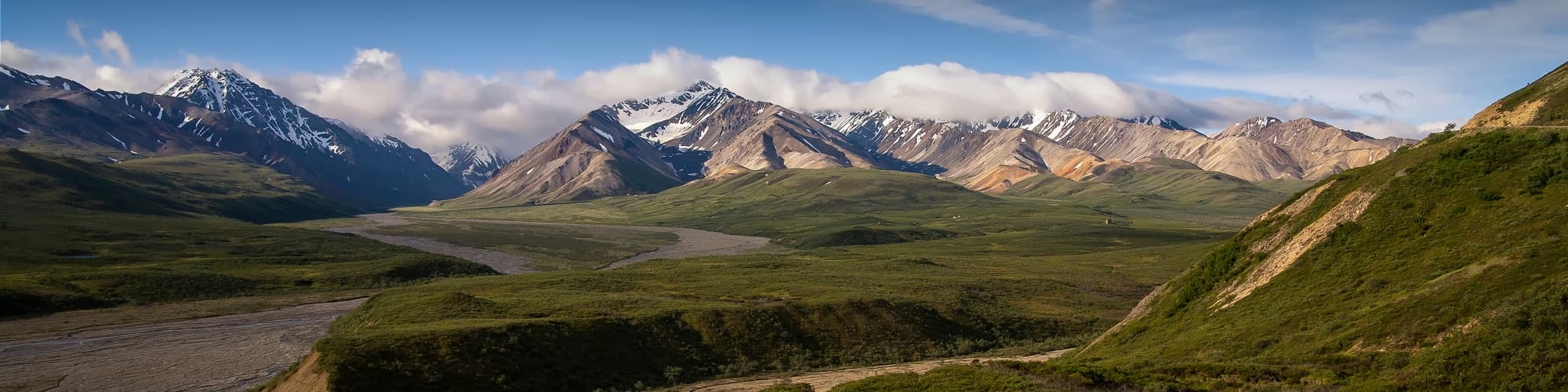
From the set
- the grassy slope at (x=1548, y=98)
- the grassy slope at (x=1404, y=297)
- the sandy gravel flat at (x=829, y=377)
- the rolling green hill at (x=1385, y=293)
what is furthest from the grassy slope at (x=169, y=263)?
the grassy slope at (x=1548, y=98)

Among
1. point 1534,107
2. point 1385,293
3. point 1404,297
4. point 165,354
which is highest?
point 1534,107

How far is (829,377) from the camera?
62.3 m

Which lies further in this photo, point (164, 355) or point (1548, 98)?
point (164, 355)

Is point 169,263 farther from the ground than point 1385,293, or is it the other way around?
point 169,263

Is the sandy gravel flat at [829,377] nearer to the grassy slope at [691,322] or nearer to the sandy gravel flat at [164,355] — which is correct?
the grassy slope at [691,322]

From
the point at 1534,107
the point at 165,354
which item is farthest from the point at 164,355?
the point at 1534,107

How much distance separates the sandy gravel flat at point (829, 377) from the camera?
58969mm

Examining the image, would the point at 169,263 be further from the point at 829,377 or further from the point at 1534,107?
the point at 1534,107

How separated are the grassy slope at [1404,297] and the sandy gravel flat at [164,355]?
5984cm

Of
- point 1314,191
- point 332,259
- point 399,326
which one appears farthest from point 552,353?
point 332,259

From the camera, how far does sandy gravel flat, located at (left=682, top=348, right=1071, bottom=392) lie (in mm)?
58969

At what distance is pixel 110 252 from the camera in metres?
144

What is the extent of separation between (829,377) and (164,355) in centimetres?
5672

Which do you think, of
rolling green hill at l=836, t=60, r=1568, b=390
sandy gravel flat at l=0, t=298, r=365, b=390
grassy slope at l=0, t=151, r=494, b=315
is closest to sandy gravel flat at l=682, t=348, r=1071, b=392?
rolling green hill at l=836, t=60, r=1568, b=390
